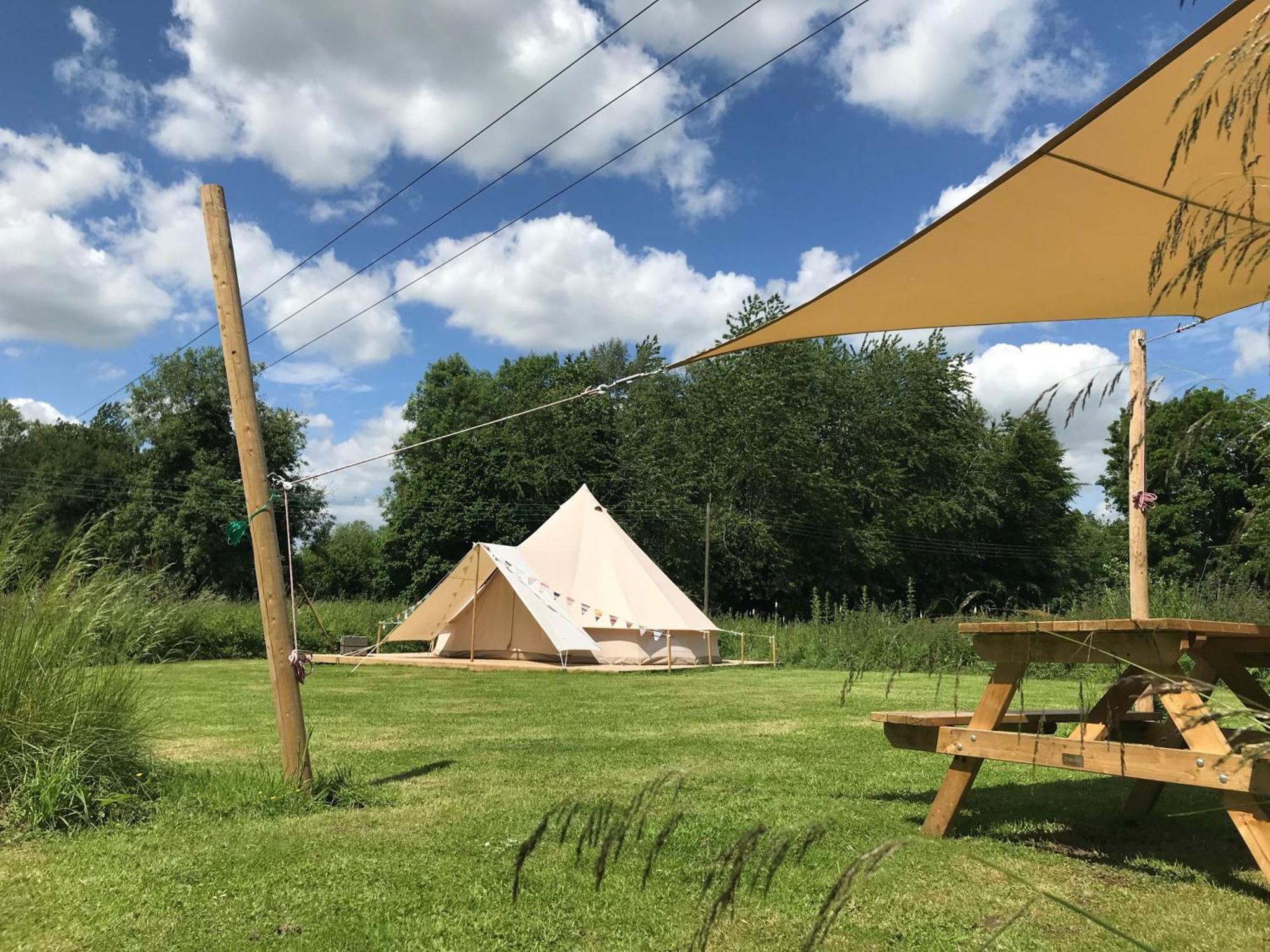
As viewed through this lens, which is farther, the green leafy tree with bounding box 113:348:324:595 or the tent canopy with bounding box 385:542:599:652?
the green leafy tree with bounding box 113:348:324:595

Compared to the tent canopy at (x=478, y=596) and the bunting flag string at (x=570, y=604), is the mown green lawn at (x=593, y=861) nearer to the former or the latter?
the tent canopy at (x=478, y=596)

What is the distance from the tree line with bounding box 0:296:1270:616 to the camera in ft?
91.8

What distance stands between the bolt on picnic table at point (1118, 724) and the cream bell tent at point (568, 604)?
1023 centimetres

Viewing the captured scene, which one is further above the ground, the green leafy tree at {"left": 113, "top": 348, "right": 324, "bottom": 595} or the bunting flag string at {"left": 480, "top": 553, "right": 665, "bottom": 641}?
the green leafy tree at {"left": 113, "top": 348, "right": 324, "bottom": 595}

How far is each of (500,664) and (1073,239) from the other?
10869mm

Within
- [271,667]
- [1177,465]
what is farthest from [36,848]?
[1177,465]

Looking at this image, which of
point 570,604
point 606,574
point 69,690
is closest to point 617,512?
point 606,574

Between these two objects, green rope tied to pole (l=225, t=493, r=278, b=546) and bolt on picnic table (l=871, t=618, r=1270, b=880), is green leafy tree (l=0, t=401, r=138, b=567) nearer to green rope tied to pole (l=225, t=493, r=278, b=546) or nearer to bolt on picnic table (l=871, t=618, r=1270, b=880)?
green rope tied to pole (l=225, t=493, r=278, b=546)

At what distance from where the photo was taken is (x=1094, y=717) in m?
2.89

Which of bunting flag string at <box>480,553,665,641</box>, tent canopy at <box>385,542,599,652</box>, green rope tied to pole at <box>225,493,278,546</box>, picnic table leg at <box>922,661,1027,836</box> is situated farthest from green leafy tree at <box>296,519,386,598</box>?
picnic table leg at <box>922,661,1027,836</box>

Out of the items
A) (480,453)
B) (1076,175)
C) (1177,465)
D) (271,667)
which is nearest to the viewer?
(1177,465)

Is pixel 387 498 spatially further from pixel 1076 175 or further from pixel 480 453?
pixel 1076 175

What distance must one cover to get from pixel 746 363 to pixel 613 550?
51.8 feet

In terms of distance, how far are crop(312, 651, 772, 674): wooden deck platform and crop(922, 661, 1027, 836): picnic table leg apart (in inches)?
366
